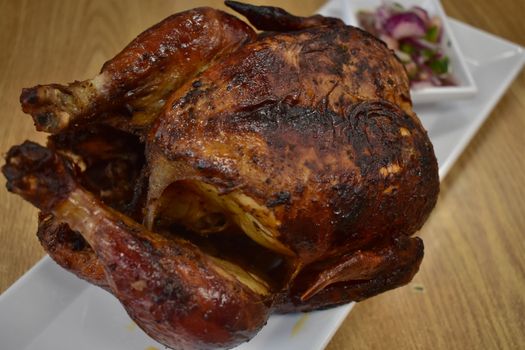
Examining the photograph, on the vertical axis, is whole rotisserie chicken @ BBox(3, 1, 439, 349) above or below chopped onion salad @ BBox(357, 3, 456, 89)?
above


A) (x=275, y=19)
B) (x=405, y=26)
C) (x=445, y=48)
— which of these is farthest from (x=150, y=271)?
(x=445, y=48)

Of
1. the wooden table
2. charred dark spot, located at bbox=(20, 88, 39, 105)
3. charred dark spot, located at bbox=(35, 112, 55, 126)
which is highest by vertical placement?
charred dark spot, located at bbox=(20, 88, 39, 105)

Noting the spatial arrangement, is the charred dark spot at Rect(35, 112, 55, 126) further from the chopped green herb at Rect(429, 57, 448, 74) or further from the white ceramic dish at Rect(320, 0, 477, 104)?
the chopped green herb at Rect(429, 57, 448, 74)

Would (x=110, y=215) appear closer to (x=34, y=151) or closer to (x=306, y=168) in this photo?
(x=34, y=151)

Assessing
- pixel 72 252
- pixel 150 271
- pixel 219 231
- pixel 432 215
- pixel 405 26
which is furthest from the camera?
pixel 405 26

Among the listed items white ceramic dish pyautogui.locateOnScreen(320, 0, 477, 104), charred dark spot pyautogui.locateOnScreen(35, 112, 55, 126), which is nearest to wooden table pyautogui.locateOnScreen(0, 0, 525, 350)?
white ceramic dish pyautogui.locateOnScreen(320, 0, 477, 104)

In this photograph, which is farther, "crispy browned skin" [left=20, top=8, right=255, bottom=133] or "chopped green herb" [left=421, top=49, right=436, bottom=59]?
"chopped green herb" [left=421, top=49, right=436, bottom=59]

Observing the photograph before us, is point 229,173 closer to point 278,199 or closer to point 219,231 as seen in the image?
point 278,199

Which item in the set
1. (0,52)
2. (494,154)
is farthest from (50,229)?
(494,154)

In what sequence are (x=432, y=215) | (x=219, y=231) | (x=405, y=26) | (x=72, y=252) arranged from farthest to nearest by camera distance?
(x=405, y=26) < (x=432, y=215) < (x=219, y=231) < (x=72, y=252)
